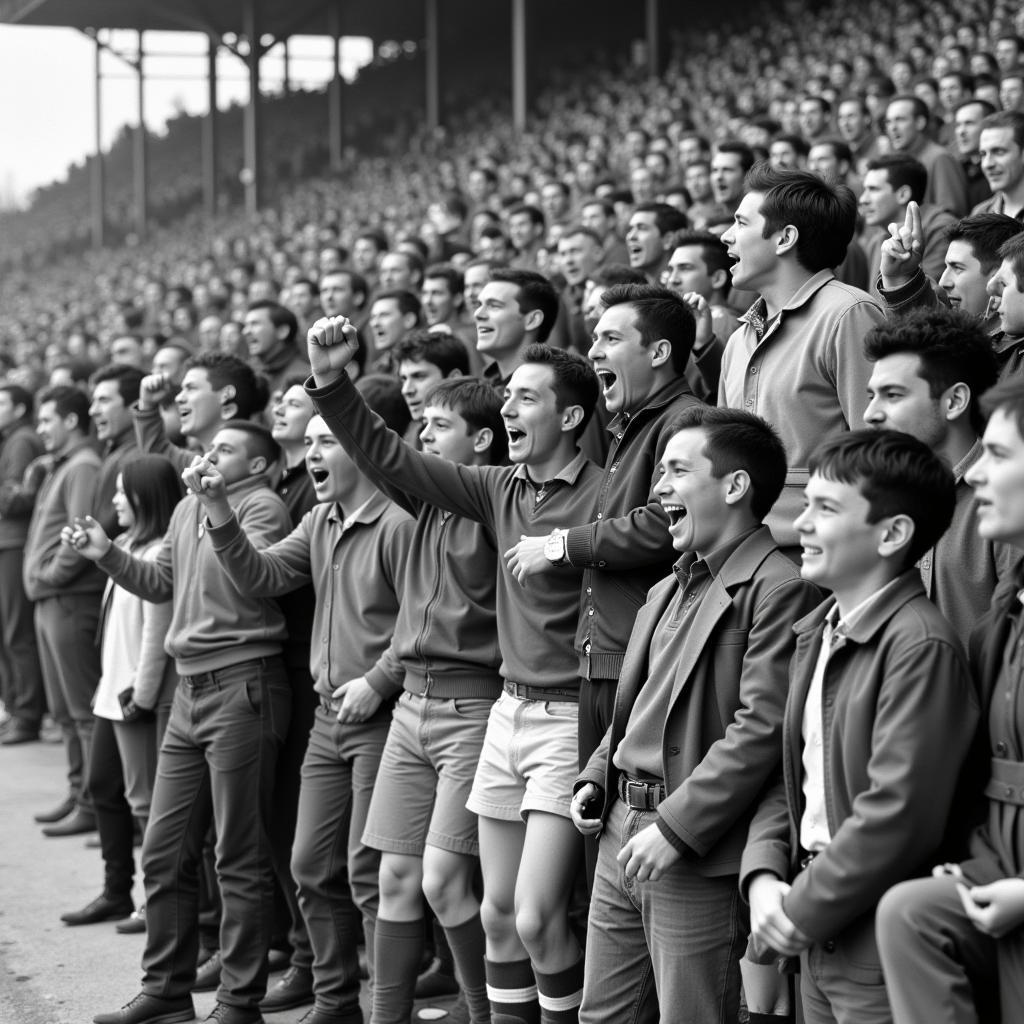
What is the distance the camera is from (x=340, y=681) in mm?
4973

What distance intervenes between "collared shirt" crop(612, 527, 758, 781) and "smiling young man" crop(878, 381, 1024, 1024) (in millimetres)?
838

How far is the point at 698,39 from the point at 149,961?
2020cm

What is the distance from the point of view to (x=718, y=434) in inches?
139

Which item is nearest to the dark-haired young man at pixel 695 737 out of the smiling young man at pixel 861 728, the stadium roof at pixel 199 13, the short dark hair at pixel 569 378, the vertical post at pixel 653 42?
the smiling young man at pixel 861 728

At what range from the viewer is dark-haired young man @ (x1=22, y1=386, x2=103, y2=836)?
778 cm

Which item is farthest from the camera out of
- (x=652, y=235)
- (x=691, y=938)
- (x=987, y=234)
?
(x=652, y=235)

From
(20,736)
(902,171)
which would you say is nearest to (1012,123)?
(902,171)

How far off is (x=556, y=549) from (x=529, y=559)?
0.10 m

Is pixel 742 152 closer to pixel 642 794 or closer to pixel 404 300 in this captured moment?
pixel 404 300

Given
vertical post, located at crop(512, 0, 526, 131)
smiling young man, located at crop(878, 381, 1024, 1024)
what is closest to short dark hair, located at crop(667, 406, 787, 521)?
smiling young man, located at crop(878, 381, 1024, 1024)

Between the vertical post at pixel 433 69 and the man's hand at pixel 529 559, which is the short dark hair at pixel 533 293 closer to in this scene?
the man's hand at pixel 529 559

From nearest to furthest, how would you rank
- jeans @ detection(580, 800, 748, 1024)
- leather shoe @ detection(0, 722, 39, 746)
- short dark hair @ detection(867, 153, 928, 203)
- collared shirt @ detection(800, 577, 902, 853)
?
collared shirt @ detection(800, 577, 902, 853) → jeans @ detection(580, 800, 748, 1024) → short dark hair @ detection(867, 153, 928, 203) → leather shoe @ detection(0, 722, 39, 746)

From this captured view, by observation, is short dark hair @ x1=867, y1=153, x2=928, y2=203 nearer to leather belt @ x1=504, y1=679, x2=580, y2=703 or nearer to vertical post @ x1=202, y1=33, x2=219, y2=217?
leather belt @ x1=504, y1=679, x2=580, y2=703

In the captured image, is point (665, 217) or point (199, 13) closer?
point (665, 217)
